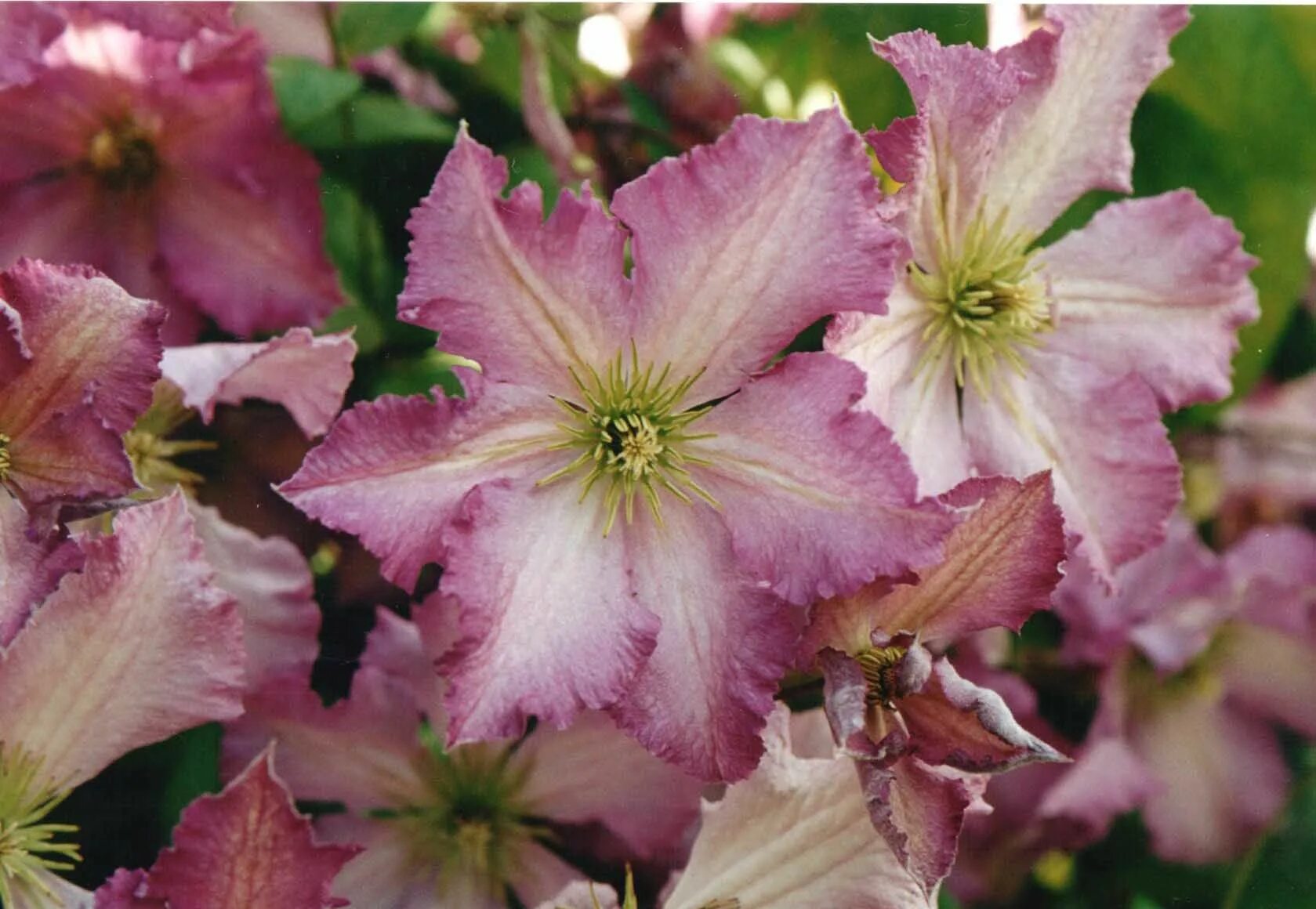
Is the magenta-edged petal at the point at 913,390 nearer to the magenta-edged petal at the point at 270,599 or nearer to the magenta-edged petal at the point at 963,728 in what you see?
the magenta-edged petal at the point at 963,728

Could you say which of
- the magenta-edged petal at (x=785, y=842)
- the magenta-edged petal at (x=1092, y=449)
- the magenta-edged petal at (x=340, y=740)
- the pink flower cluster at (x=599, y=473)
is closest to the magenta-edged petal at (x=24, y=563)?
the pink flower cluster at (x=599, y=473)

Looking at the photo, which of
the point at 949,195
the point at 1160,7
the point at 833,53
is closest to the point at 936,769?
the point at 949,195

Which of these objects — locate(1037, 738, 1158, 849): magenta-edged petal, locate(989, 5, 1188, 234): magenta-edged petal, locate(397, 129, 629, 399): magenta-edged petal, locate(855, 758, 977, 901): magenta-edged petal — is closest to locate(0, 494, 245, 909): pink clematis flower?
locate(397, 129, 629, 399): magenta-edged petal

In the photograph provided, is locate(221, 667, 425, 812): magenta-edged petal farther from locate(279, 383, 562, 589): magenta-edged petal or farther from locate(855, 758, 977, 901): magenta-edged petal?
locate(855, 758, 977, 901): magenta-edged petal

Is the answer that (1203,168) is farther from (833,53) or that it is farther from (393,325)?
(393,325)

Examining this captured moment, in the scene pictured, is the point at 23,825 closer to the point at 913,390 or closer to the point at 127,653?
the point at 127,653

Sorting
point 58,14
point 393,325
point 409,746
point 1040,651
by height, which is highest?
point 58,14
